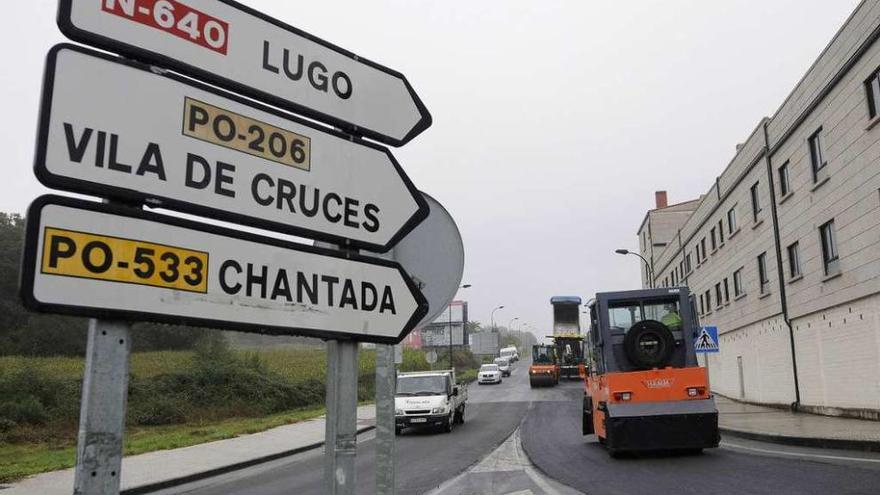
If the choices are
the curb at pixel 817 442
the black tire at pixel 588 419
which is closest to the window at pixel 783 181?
the curb at pixel 817 442

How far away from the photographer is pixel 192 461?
14.5 metres

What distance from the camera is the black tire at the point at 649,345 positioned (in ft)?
38.9

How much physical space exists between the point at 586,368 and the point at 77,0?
13966 millimetres

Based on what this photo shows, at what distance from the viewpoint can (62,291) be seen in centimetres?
197

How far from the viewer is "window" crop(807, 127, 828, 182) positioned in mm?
19469

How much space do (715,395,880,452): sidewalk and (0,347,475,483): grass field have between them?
1474 centimetres

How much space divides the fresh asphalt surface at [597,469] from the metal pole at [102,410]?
25.2ft

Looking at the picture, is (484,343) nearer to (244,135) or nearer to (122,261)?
(244,135)

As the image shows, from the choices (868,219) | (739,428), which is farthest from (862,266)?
(739,428)

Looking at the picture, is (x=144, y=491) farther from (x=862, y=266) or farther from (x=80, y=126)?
(x=862, y=266)

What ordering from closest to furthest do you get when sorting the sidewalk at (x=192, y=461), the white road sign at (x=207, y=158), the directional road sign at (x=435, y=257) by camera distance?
the white road sign at (x=207, y=158)
the directional road sign at (x=435, y=257)
the sidewalk at (x=192, y=461)

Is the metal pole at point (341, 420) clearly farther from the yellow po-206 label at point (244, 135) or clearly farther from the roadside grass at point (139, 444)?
the roadside grass at point (139, 444)

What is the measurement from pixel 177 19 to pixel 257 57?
1.22 feet

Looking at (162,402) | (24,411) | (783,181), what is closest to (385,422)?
(24,411)
